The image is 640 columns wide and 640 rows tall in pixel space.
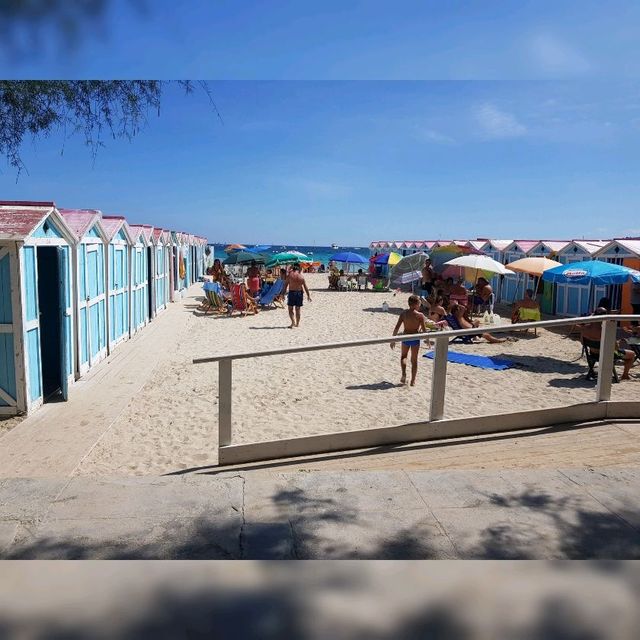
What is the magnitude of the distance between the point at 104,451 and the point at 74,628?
5.63 meters

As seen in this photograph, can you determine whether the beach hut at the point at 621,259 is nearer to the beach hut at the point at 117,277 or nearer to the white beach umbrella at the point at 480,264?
the white beach umbrella at the point at 480,264

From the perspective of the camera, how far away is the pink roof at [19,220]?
6.57m

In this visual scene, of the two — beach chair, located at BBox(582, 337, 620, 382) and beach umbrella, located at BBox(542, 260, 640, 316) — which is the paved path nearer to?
beach chair, located at BBox(582, 337, 620, 382)

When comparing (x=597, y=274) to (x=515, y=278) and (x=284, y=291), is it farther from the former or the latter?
(x=284, y=291)

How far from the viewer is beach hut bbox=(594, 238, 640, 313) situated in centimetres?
1525

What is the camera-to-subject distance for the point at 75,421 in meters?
6.94

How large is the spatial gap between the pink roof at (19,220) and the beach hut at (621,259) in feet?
45.5

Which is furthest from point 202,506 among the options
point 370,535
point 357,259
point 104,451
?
point 357,259

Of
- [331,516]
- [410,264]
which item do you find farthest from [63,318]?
[410,264]

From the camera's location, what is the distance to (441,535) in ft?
8.20

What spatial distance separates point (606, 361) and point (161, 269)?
54.0 ft

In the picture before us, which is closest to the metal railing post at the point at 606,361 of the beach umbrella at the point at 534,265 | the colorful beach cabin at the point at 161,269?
the beach umbrella at the point at 534,265

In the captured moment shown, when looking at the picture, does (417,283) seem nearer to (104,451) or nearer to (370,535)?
(104,451)

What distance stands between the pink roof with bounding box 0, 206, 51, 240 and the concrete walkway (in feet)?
13.8
